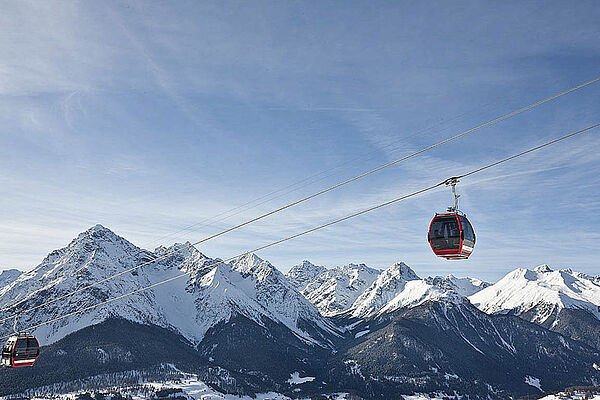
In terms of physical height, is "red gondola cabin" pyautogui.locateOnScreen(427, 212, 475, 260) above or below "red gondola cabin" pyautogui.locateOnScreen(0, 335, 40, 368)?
above

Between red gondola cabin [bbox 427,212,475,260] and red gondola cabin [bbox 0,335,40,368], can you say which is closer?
red gondola cabin [bbox 427,212,475,260]

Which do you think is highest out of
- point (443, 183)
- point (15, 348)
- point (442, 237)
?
point (443, 183)

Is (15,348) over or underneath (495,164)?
underneath

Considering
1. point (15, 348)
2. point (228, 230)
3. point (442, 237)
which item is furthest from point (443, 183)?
point (15, 348)

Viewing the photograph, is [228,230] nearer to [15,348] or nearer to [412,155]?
[412,155]

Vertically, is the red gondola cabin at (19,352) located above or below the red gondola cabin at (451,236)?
below
